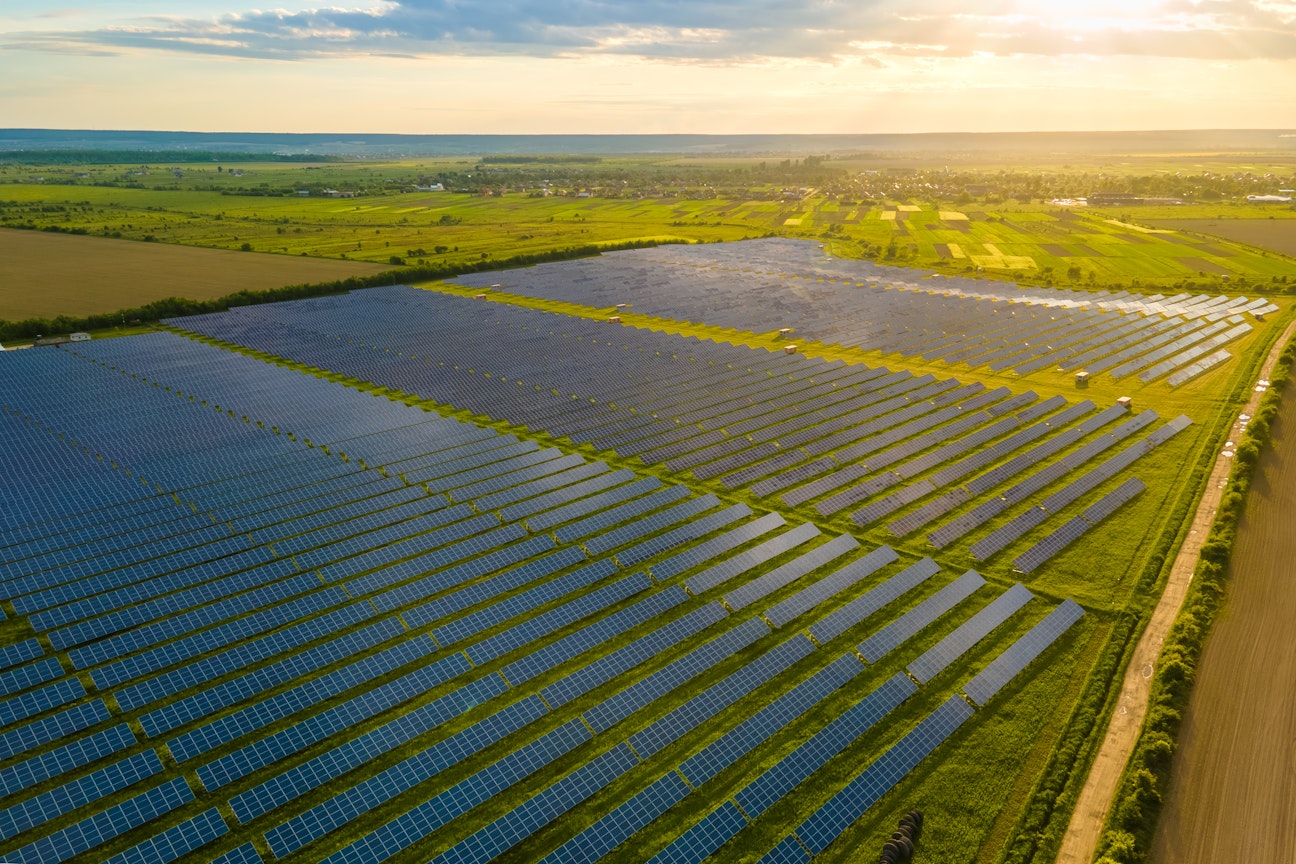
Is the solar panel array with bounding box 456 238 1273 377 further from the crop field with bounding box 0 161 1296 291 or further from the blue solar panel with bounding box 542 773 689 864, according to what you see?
the blue solar panel with bounding box 542 773 689 864

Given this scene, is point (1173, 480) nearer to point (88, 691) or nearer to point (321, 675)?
point (321, 675)

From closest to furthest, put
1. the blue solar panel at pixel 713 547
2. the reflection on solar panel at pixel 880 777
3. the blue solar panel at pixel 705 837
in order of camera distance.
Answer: the blue solar panel at pixel 705 837 < the reflection on solar panel at pixel 880 777 < the blue solar panel at pixel 713 547

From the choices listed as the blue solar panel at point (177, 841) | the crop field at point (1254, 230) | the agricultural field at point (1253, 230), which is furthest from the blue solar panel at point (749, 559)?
the crop field at point (1254, 230)

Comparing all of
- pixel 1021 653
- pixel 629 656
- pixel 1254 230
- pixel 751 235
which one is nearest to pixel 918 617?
pixel 1021 653

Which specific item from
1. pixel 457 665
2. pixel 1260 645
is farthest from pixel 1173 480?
pixel 457 665

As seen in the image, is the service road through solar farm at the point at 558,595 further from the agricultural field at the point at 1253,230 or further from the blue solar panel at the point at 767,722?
the agricultural field at the point at 1253,230

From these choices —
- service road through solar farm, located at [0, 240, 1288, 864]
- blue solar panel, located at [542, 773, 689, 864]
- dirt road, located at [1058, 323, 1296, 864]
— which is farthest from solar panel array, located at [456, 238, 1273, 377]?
blue solar panel, located at [542, 773, 689, 864]
